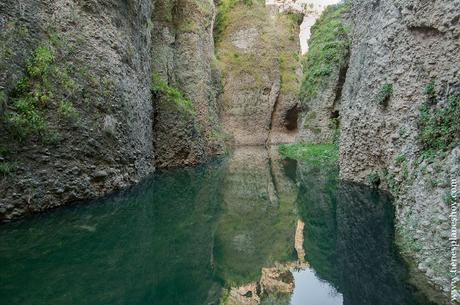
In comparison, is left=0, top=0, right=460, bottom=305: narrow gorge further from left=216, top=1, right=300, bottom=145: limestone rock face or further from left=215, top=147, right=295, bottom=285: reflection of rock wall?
left=216, top=1, right=300, bottom=145: limestone rock face

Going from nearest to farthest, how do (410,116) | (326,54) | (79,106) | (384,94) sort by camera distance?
(410,116) → (384,94) → (79,106) → (326,54)

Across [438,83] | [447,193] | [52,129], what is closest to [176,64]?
[52,129]

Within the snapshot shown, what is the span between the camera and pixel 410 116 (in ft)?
27.9

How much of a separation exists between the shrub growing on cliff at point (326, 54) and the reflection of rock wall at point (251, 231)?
45.6 ft

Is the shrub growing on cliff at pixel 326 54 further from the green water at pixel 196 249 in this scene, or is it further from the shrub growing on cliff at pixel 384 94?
the green water at pixel 196 249

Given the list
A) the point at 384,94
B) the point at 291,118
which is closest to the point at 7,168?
the point at 384,94

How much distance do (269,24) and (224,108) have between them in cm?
1183

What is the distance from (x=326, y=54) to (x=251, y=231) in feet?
66.5

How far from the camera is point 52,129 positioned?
966 centimetres

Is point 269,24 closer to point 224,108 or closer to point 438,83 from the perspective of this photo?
point 224,108

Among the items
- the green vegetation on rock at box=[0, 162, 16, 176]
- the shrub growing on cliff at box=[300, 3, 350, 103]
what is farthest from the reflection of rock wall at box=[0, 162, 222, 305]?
the shrub growing on cliff at box=[300, 3, 350, 103]

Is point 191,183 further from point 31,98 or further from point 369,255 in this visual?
point 369,255

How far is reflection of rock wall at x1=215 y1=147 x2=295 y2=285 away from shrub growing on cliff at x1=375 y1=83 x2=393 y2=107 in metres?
3.89

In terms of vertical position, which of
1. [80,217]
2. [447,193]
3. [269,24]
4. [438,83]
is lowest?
[80,217]
